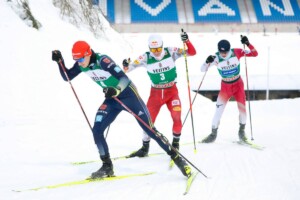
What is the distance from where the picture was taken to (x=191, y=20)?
2944cm

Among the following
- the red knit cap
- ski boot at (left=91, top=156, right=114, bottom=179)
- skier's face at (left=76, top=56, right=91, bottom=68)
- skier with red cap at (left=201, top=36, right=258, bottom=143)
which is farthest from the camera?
skier with red cap at (left=201, top=36, right=258, bottom=143)

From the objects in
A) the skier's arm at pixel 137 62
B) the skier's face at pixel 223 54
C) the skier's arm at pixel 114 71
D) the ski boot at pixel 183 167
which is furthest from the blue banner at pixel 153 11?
the ski boot at pixel 183 167

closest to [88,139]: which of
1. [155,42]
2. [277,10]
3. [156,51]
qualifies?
[156,51]

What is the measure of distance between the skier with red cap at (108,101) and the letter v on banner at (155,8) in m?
25.7

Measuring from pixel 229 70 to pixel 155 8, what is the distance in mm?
24563

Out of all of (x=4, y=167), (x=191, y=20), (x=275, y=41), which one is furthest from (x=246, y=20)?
(x=4, y=167)

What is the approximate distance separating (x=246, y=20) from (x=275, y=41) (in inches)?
277

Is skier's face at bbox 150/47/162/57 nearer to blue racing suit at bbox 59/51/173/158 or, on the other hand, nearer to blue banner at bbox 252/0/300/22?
blue racing suit at bbox 59/51/173/158

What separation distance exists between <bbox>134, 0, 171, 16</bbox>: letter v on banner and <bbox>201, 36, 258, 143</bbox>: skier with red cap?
2362cm

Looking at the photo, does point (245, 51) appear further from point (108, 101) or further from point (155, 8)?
point (155, 8)

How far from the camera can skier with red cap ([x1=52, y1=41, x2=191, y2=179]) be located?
4.75 meters

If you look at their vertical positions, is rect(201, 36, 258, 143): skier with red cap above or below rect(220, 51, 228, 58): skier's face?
below

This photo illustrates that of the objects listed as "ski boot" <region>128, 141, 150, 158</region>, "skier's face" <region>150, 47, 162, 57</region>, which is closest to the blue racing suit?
"skier's face" <region>150, 47, 162, 57</region>

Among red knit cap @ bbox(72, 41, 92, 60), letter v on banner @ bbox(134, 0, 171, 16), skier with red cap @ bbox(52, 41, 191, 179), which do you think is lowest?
skier with red cap @ bbox(52, 41, 191, 179)
